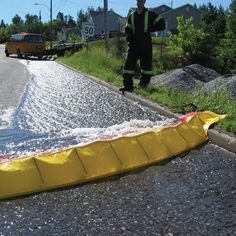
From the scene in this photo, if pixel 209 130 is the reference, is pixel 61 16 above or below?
above

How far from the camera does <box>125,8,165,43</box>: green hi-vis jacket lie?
38.0 ft

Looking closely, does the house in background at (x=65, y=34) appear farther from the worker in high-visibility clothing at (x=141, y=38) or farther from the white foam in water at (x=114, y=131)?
the white foam in water at (x=114, y=131)

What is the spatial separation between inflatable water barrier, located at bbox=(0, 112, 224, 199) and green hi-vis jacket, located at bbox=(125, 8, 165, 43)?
5307mm

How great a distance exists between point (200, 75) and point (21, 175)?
12.7 m

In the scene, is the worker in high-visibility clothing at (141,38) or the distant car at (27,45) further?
the distant car at (27,45)

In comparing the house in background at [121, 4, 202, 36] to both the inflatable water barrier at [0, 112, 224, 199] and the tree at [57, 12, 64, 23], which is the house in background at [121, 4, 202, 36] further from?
the inflatable water barrier at [0, 112, 224, 199]

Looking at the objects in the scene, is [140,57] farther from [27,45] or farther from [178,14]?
[178,14]

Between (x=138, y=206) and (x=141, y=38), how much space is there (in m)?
7.75

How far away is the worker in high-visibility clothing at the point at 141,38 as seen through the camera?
11.6 meters

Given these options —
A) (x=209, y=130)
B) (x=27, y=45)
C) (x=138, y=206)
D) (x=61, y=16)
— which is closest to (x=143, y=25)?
(x=209, y=130)

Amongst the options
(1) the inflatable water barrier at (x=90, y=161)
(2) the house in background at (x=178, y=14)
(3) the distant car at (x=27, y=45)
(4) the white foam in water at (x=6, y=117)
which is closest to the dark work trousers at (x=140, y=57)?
(4) the white foam in water at (x=6, y=117)

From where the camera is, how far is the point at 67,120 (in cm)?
859

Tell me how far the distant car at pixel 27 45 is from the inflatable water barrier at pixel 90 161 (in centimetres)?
3167

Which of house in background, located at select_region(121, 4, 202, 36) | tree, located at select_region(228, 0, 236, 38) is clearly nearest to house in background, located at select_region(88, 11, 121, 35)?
house in background, located at select_region(121, 4, 202, 36)
